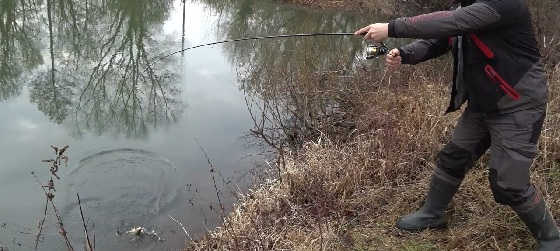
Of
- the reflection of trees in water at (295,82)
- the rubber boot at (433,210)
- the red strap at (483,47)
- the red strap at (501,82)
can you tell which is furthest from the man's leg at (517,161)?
the reflection of trees in water at (295,82)

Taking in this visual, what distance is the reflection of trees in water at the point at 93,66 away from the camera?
815 centimetres

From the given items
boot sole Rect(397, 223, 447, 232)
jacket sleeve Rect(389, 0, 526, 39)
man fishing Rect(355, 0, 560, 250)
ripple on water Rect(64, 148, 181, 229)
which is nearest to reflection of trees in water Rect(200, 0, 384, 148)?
ripple on water Rect(64, 148, 181, 229)

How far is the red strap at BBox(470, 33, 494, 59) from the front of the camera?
2643 millimetres

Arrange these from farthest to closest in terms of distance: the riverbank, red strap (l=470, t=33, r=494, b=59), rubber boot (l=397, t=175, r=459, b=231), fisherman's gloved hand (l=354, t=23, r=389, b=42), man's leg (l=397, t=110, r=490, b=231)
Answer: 1. the riverbank
2. rubber boot (l=397, t=175, r=459, b=231)
3. man's leg (l=397, t=110, r=490, b=231)
4. fisherman's gloved hand (l=354, t=23, r=389, b=42)
5. red strap (l=470, t=33, r=494, b=59)

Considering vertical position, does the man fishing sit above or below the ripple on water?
above

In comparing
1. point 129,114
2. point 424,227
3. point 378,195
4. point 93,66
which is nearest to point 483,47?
point 424,227

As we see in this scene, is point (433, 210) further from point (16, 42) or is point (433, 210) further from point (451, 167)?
point (16, 42)

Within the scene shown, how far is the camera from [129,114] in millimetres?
8172

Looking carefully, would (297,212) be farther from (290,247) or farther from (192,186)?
(192,186)

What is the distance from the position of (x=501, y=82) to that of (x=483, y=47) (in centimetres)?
20

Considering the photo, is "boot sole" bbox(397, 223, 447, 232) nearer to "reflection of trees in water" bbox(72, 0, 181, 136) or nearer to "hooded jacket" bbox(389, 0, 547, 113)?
"hooded jacket" bbox(389, 0, 547, 113)

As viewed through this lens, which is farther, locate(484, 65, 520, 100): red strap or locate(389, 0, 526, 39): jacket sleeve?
locate(484, 65, 520, 100): red strap

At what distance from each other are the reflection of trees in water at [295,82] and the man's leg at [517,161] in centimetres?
349

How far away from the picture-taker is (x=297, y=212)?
4.15 metres
